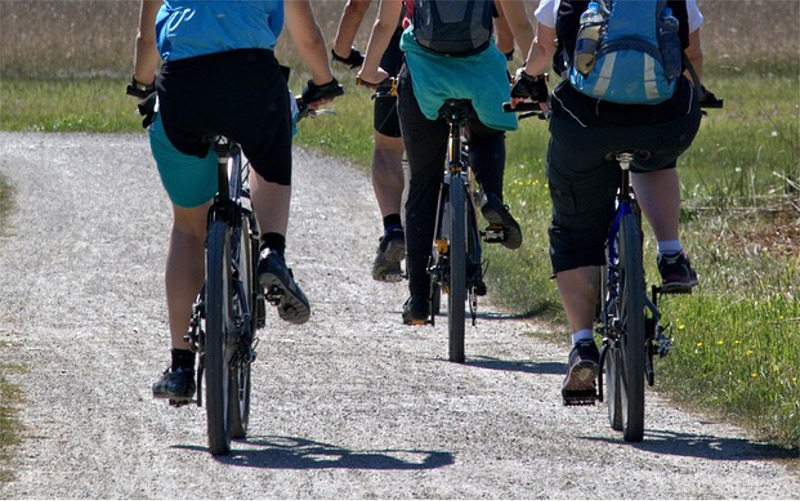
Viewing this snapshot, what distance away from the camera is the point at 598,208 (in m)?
6.11

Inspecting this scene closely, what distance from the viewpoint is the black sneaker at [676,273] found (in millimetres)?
6160

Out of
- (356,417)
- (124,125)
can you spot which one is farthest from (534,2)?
(356,417)

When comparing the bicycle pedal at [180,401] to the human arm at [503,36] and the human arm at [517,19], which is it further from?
the human arm at [503,36]

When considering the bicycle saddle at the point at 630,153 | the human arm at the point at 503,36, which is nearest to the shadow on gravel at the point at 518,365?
the human arm at the point at 503,36

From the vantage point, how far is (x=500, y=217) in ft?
26.9

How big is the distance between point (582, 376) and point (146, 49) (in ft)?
→ 6.43

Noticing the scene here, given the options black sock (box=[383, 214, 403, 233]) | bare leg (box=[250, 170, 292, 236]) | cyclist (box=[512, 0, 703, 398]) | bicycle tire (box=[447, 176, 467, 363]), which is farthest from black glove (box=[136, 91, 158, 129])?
black sock (box=[383, 214, 403, 233])

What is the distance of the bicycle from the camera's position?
573 centimetres

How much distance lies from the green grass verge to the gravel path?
0.85ft

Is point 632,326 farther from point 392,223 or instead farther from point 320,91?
point 392,223

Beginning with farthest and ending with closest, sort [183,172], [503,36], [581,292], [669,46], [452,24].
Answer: [503,36], [452,24], [581,292], [183,172], [669,46]

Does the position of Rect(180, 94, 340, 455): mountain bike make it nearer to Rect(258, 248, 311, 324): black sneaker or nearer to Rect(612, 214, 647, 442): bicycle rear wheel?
Rect(258, 248, 311, 324): black sneaker

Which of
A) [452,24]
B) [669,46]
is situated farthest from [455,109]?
[669,46]

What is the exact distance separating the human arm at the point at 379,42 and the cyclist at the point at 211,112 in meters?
1.96
